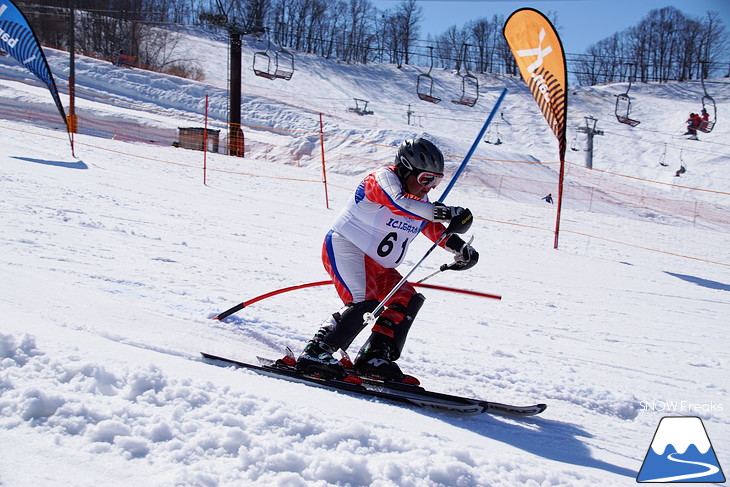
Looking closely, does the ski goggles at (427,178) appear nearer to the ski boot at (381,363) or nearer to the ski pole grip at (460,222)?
the ski pole grip at (460,222)

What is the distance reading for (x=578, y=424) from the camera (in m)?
3.57

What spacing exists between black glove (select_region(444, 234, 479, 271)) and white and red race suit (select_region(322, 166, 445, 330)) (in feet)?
0.76

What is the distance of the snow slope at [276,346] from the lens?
7.25 feet

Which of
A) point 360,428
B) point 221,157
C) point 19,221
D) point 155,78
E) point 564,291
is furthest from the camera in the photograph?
point 155,78

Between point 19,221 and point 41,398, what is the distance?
5.13 m

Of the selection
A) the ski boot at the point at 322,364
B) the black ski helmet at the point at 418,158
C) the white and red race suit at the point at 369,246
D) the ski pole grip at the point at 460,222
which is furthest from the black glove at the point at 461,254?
the ski boot at the point at 322,364

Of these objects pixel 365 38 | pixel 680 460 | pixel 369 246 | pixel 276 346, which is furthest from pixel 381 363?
pixel 365 38

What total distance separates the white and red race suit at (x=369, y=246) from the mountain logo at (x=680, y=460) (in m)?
1.57

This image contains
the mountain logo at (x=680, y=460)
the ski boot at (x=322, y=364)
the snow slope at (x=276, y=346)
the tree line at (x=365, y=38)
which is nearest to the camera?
the snow slope at (x=276, y=346)

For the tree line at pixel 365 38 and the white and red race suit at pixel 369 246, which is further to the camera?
the tree line at pixel 365 38

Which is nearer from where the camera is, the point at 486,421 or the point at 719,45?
the point at 486,421

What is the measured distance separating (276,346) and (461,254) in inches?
61.0

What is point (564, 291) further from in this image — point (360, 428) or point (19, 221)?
point (19, 221)

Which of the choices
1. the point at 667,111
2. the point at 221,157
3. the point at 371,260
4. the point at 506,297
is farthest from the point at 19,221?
the point at 667,111
